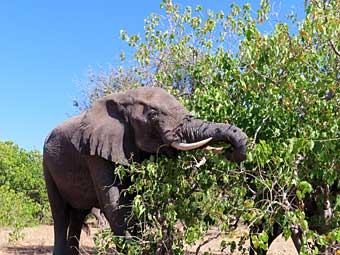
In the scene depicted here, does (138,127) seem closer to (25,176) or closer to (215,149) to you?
(215,149)

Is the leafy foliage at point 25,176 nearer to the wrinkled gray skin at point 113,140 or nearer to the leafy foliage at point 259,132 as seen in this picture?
the wrinkled gray skin at point 113,140

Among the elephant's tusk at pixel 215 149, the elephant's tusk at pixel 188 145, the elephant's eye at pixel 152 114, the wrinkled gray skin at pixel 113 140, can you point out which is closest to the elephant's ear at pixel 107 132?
the wrinkled gray skin at pixel 113 140

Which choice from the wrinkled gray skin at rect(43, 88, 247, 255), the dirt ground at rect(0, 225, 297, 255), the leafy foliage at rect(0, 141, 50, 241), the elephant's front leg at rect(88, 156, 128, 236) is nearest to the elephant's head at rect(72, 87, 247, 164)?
the wrinkled gray skin at rect(43, 88, 247, 255)

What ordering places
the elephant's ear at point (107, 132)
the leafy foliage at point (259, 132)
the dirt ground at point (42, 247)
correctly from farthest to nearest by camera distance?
1. the dirt ground at point (42, 247)
2. the elephant's ear at point (107, 132)
3. the leafy foliage at point (259, 132)

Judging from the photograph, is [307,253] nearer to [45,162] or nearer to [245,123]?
[245,123]

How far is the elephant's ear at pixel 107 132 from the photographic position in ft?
21.7

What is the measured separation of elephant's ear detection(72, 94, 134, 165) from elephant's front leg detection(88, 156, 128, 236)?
0.57ft

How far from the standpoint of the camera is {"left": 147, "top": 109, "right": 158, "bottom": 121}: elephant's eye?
249 inches

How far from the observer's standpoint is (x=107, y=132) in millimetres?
6738

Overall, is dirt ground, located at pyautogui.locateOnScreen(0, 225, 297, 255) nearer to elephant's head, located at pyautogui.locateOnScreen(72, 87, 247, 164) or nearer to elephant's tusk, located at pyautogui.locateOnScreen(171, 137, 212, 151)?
elephant's head, located at pyautogui.locateOnScreen(72, 87, 247, 164)

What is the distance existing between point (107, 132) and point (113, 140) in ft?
0.52

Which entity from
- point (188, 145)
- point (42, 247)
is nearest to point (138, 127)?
point (188, 145)

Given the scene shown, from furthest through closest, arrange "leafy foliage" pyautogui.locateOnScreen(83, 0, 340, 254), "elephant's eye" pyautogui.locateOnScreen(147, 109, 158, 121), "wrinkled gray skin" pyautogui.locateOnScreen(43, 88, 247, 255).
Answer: "elephant's eye" pyautogui.locateOnScreen(147, 109, 158, 121) < "wrinkled gray skin" pyautogui.locateOnScreen(43, 88, 247, 255) < "leafy foliage" pyautogui.locateOnScreen(83, 0, 340, 254)

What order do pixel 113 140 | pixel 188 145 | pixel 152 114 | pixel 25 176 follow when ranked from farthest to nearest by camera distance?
pixel 25 176 < pixel 113 140 < pixel 152 114 < pixel 188 145
